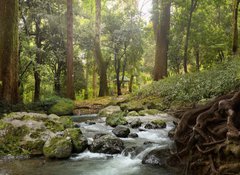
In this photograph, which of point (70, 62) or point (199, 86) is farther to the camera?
point (70, 62)

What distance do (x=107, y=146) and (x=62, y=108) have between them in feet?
31.2

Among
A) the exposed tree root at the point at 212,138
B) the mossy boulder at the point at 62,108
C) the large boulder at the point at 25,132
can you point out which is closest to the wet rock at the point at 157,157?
the exposed tree root at the point at 212,138

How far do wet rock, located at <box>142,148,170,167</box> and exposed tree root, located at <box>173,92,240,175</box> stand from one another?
1.22ft

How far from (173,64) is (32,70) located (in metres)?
11.7

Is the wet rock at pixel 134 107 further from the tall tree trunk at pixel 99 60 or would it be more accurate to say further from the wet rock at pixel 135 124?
the tall tree trunk at pixel 99 60

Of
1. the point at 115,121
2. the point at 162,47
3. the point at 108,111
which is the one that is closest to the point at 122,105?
the point at 108,111

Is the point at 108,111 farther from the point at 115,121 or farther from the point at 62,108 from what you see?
the point at 115,121

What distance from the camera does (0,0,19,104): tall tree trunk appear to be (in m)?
13.3

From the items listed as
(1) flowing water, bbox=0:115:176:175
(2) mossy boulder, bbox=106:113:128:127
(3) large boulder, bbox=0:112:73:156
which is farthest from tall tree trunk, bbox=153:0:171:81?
(1) flowing water, bbox=0:115:176:175

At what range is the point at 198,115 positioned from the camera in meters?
6.18

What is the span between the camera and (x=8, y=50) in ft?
44.2

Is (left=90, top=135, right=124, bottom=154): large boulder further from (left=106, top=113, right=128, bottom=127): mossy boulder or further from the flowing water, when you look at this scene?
(left=106, top=113, right=128, bottom=127): mossy boulder

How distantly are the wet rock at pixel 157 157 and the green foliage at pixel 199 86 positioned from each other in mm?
5394

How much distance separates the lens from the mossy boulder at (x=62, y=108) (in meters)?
16.5
